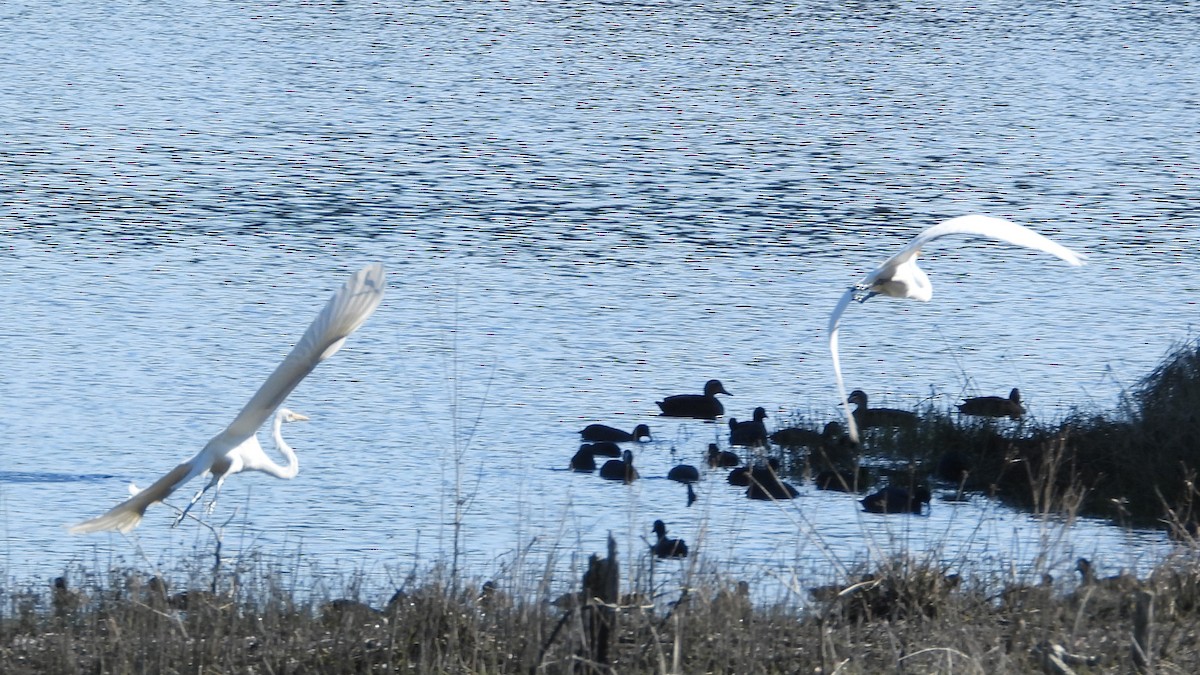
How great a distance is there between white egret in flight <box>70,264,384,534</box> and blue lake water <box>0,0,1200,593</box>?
976 mm

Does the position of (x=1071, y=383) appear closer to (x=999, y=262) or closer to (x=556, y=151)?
(x=999, y=262)

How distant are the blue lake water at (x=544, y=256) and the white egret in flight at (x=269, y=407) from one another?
976 millimetres

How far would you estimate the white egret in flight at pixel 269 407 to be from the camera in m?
7.82

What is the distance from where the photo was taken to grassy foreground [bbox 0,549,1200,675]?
789 cm

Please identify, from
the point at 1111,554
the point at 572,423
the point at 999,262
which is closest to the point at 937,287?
the point at 999,262

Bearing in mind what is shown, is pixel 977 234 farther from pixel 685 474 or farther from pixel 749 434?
pixel 749 434

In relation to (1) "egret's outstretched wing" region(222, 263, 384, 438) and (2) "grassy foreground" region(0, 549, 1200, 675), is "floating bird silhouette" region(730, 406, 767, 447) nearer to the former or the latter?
(2) "grassy foreground" region(0, 549, 1200, 675)

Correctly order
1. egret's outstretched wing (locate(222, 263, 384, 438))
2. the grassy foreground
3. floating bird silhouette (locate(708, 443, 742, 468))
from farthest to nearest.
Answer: floating bird silhouette (locate(708, 443, 742, 468)), the grassy foreground, egret's outstretched wing (locate(222, 263, 384, 438))

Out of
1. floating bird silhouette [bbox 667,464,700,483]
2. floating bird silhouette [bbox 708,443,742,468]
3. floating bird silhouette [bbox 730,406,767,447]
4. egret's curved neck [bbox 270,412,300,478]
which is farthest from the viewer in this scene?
floating bird silhouette [bbox 730,406,767,447]

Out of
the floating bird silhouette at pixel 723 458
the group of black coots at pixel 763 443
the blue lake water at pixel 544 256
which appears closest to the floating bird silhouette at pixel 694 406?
the group of black coots at pixel 763 443

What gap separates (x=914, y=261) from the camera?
354 inches

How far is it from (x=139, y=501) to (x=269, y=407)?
27.3 inches

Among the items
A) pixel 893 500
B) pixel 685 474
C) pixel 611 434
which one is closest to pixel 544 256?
pixel 611 434

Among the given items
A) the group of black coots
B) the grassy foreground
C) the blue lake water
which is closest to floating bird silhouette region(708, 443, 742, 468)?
the group of black coots
